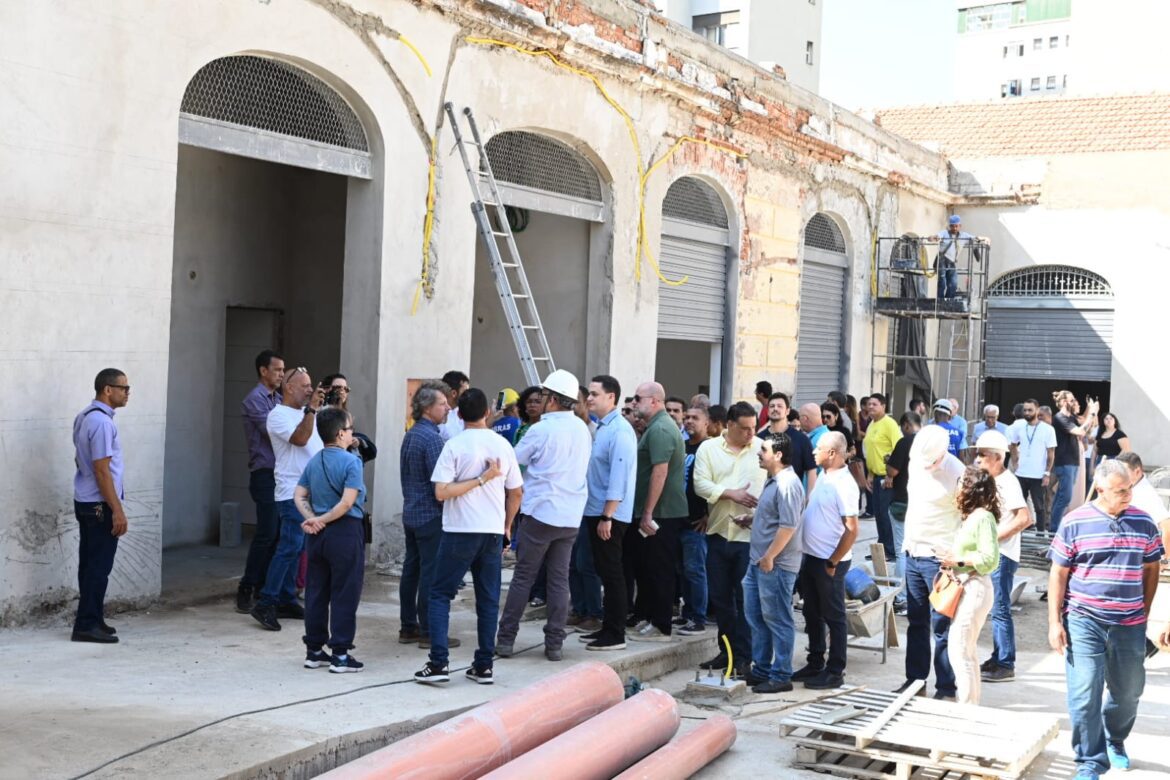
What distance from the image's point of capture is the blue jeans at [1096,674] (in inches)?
242

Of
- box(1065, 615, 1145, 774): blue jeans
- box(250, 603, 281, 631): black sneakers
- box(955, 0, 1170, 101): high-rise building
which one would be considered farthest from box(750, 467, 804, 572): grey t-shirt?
box(955, 0, 1170, 101): high-rise building

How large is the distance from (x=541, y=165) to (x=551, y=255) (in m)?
1.37

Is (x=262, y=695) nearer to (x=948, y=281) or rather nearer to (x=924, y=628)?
(x=924, y=628)

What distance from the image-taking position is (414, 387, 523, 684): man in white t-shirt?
6.81 m

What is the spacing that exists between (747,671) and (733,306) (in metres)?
8.44

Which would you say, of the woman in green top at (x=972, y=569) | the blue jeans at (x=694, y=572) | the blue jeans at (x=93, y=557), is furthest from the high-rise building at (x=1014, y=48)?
the blue jeans at (x=93, y=557)

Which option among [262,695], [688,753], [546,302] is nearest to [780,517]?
[688,753]

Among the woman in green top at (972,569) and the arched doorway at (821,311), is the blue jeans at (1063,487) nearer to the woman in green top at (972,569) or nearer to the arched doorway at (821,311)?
the arched doorway at (821,311)

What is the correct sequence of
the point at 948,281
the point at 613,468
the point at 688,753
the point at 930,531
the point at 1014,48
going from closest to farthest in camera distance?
the point at 688,753 → the point at 930,531 → the point at 613,468 → the point at 948,281 → the point at 1014,48

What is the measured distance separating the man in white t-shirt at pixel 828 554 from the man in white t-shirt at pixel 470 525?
201cm

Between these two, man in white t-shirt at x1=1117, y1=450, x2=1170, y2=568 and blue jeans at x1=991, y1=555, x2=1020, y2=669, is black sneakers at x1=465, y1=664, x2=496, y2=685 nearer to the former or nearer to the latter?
blue jeans at x1=991, y1=555, x2=1020, y2=669

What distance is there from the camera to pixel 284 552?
8109 mm

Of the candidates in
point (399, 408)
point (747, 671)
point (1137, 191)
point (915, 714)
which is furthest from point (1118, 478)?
point (1137, 191)

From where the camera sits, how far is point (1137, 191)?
2038 cm
